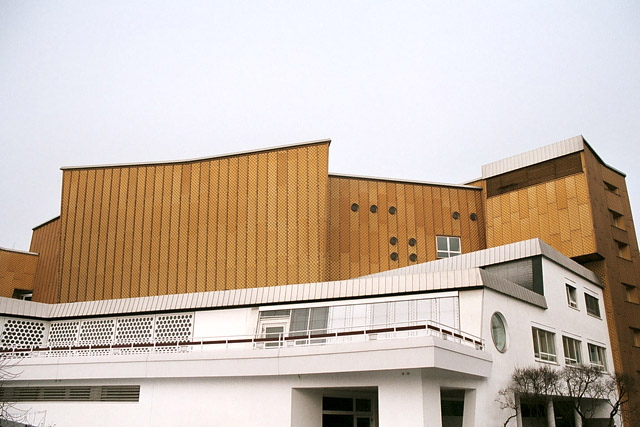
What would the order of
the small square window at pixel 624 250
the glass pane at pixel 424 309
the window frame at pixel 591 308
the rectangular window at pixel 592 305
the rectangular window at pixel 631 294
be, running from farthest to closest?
the small square window at pixel 624 250 < the rectangular window at pixel 631 294 < the rectangular window at pixel 592 305 < the window frame at pixel 591 308 < the glass pane at pixel 424 309

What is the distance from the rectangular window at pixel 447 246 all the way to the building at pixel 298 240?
0.37ft

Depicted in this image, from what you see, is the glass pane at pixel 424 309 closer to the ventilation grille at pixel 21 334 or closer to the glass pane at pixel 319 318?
the glass pane at pixel 319 318

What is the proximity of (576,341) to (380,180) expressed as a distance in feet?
46.0

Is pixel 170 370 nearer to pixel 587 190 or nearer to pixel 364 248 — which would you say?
pixel 364 248

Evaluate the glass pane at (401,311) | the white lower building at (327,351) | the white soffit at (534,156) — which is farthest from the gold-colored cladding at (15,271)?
the white soffit at (534,156)

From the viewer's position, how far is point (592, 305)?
2864 centimetres

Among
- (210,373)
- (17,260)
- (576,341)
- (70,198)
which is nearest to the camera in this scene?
(210,373)

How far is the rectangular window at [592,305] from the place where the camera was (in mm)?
28141

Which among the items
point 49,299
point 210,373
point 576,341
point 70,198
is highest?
point 70,198

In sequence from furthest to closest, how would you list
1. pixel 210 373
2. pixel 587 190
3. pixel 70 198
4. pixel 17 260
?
pixel 17 260 < pixel 70 198 < pixel 587 190 < pixel 210 373

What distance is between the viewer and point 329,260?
3238 centimetres

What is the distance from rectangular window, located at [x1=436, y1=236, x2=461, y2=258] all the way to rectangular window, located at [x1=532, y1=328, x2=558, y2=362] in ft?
37.7

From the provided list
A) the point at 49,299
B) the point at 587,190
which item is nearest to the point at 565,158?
the point at 587,190

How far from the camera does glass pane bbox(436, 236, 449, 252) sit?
35.5 meters
